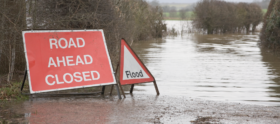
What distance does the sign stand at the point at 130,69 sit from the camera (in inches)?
289

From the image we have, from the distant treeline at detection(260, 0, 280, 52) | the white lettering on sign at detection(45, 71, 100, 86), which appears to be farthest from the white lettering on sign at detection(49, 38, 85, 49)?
the distant treeline at detection(260, 0, 280, 52)

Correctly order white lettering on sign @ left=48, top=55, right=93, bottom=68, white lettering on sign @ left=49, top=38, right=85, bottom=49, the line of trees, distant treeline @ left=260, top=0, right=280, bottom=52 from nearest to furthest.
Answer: white lettering on sign @ left=48, top=55, right=93, bottom=68
white lettering on sign @ left=49, top=38, right=85, bottom=49
the line of trees
distant treeline @ left=260, top=0, right=280, bottom=52

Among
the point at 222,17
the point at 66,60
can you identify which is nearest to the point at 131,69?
the point at 66,60

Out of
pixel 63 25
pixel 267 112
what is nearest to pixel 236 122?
pixel 267 112

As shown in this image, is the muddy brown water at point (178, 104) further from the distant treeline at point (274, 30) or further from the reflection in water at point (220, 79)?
the distant treeline at point (274, 30)

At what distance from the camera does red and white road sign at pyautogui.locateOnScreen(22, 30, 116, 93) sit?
650cm

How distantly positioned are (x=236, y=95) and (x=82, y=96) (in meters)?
3.60

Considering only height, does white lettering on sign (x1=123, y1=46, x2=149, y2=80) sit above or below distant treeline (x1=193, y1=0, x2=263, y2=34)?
below

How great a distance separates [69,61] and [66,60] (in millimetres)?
64

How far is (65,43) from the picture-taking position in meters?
6.91

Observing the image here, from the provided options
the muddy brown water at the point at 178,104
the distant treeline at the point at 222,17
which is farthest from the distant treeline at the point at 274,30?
A: the distant treeline at the point at 222,17

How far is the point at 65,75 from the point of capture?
22.0 ft

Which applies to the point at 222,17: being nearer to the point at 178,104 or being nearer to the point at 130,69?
the point at 130,69

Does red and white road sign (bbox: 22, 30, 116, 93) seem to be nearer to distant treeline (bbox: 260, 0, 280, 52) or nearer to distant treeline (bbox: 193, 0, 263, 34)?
distant treeline (bbox: 260, 0, 280, 52)
